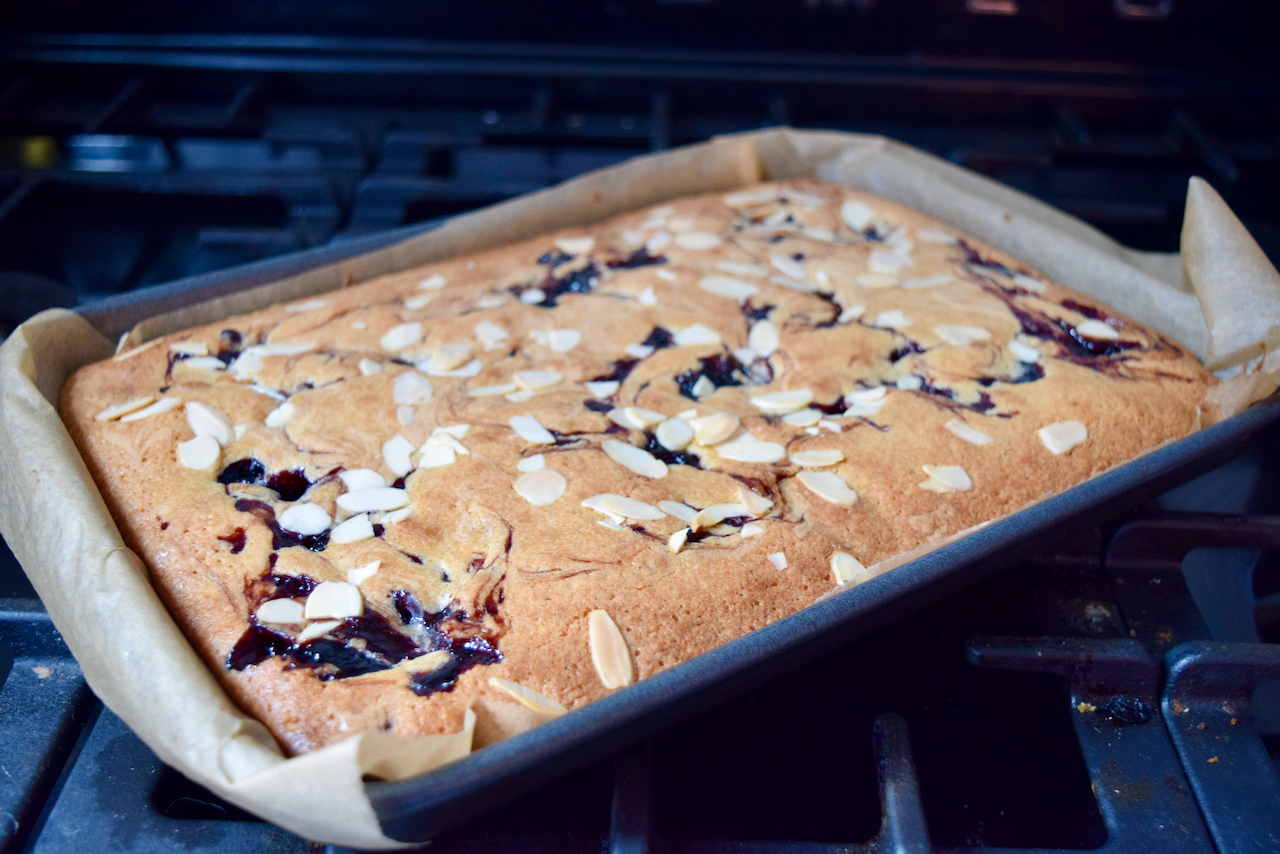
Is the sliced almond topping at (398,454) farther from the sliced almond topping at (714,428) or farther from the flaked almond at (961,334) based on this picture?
the flaked almond at (961,334)

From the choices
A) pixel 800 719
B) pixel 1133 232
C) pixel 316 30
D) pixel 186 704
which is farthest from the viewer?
pixel 316 30

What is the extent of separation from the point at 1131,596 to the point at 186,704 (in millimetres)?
816

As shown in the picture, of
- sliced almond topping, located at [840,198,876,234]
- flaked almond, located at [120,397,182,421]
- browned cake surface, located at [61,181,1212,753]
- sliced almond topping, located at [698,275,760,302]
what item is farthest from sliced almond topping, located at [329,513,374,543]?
sliced almond topping, located at [840,198,876,234]

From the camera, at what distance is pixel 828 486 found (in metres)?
0.83

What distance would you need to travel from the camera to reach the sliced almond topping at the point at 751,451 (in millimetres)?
856

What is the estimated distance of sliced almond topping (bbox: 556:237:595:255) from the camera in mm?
1181

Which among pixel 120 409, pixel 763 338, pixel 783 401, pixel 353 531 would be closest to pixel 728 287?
pixel 763 338

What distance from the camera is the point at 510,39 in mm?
1589

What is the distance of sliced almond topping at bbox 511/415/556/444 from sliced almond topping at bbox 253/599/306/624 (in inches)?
10.1

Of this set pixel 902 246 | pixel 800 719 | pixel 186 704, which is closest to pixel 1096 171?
pixel 902 246

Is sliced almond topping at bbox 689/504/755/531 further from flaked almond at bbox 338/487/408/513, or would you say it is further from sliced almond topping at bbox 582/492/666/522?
flaked almond at bbox 338/487/408/513

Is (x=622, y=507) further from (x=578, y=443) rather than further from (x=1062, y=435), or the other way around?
(x=1062, y=435)

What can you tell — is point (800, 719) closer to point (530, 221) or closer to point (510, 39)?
point (530, 221)

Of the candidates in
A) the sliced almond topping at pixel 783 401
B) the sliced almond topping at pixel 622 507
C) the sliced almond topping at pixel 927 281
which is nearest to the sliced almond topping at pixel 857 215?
the sliced almond topping at pixel 927 281
